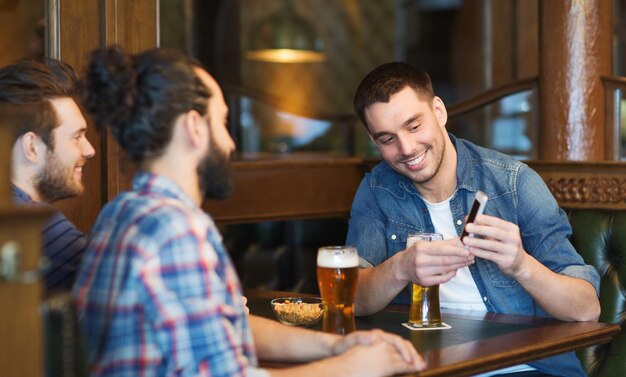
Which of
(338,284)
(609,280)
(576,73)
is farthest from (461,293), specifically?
(576,73)

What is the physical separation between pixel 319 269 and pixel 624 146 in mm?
6532

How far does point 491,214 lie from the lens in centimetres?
267

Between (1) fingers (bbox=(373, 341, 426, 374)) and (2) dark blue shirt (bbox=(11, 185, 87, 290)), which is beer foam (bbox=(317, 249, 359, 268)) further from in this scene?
(2) dark blue shirt (bbox=(11, 185, 87, 290))

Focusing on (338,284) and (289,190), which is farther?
(289,190)

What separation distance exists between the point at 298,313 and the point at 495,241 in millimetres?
496

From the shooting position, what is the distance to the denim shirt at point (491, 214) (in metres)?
2.53

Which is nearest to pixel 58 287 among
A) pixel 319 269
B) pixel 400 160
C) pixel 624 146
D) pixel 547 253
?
pixel 319 269

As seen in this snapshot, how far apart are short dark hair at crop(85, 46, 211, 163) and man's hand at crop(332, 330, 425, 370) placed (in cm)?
51

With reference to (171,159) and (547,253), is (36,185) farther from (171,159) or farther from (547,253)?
(547,253)

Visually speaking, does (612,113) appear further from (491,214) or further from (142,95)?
(142,95)

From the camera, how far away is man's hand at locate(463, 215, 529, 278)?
211 cm

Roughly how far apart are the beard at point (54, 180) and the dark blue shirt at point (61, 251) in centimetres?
19

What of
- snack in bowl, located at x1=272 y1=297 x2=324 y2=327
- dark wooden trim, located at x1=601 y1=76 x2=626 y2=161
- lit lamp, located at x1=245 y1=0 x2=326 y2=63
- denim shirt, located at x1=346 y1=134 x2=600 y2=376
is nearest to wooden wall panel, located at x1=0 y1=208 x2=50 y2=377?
snack in bowl, located at x1=272 y1=297 x2=324 y2=327

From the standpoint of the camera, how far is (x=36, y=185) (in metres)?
2.33
